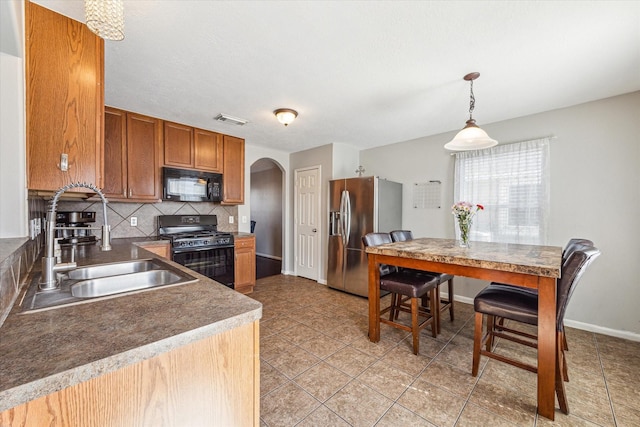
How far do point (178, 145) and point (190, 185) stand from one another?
53cm

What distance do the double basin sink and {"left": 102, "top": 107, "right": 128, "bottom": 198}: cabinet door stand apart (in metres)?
1.72

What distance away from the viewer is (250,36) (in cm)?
172

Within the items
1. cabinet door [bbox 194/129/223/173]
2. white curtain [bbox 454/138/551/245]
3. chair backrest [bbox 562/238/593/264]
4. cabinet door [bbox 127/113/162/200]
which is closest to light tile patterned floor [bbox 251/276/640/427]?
chair backrest [bbox 562/238/593/264]

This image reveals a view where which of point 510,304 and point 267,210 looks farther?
point 267,210

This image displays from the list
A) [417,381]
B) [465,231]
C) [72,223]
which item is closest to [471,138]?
[465,231]

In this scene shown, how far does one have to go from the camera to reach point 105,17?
112cm

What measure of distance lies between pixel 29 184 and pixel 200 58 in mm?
1330

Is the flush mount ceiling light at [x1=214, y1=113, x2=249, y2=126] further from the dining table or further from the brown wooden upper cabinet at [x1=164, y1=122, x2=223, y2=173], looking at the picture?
the dining table

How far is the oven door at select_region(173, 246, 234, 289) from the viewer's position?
3.06 meters

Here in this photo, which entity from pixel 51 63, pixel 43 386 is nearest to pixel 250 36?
pixel 51 63

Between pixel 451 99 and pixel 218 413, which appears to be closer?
pixel 218 413

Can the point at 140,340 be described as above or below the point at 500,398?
above

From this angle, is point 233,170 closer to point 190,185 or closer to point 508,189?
point 190,185

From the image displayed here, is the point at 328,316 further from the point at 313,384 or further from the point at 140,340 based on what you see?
the point at 140,340
